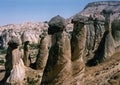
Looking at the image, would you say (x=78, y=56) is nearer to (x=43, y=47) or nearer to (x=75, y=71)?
(x=75, y=71)

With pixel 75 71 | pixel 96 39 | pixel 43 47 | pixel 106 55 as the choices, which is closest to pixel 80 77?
pixel 75 71

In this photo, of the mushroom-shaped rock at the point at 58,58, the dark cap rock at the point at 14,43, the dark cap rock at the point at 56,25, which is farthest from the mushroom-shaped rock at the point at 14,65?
the dark cap rock at the point at 56,25

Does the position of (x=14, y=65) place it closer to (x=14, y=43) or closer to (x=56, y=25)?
(x=14, y=43)

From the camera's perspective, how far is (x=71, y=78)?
2277 cm

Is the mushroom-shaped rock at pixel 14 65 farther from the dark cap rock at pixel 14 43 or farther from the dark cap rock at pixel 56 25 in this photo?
the dark cap rock at pixel 56 25

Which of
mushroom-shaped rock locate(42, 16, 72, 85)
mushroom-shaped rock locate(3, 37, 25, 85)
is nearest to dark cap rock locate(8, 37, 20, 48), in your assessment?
mushroom-shaped rock locate(3, 37, 25, 85)

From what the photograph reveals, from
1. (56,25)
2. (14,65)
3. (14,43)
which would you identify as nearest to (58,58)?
(56,25)

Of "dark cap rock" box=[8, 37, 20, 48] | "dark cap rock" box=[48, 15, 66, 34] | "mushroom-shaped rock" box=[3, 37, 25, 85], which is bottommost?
"mushroom-shaped rock" box=[3, 37, 25, 85]

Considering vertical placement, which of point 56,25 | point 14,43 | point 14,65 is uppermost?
point 56,25

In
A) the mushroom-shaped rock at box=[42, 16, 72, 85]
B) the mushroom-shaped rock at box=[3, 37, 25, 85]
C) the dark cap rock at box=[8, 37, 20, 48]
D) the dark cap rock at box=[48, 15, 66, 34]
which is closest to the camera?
the dark cap rock at box=[48, 15, 66, 34]

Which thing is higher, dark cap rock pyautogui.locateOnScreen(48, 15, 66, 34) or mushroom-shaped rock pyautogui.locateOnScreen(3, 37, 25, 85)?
dark cap rock pyautogui.locateOnScreen(48, 15, 66, 34)

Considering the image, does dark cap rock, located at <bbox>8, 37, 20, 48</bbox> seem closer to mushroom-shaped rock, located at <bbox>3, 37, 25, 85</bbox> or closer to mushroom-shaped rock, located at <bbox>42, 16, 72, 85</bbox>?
mushroom-shaped rock, located at <bbox>3, 37, 25, 85</bbox>

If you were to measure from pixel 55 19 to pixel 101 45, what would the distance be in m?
12.0

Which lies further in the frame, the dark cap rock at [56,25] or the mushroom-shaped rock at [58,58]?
the mushroom-shaped rock at [58,58]
